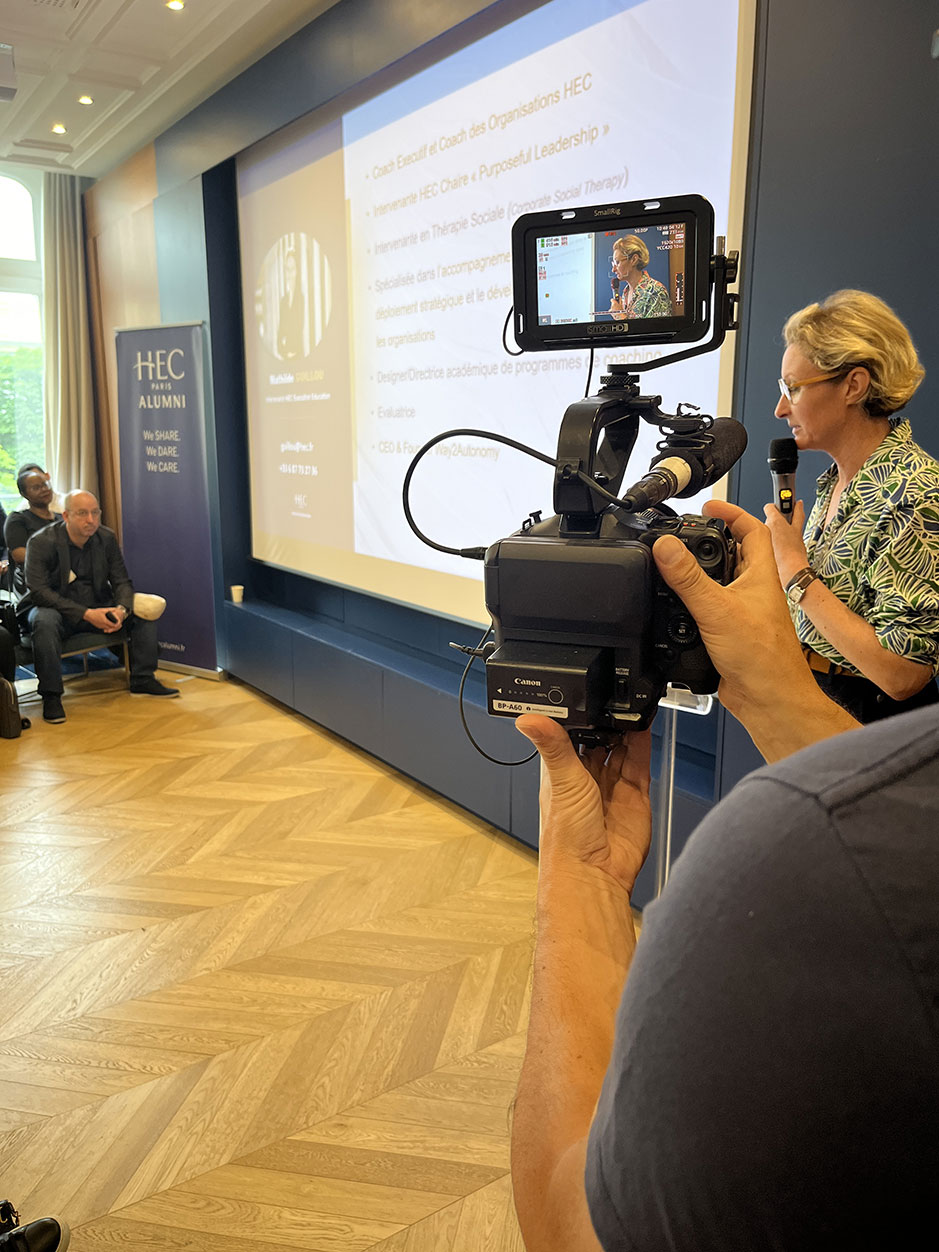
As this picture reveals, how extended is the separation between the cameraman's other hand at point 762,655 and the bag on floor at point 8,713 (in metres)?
4.24

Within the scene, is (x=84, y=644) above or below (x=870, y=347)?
below

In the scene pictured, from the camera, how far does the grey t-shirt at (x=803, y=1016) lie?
0.30 metres

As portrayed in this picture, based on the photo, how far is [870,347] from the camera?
5.44 feet

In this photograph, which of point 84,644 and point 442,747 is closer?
point 442,747

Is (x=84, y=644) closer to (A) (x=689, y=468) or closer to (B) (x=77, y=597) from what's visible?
(B) (x=77, y=597)

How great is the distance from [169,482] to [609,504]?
532cm

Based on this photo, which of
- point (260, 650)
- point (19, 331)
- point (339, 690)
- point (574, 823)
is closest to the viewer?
point (574, 823)

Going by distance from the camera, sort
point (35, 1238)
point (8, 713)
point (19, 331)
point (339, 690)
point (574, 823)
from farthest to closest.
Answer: point (19, 331), point (8, 713), point (339, 690), point (35, 1238), point (574, 823)

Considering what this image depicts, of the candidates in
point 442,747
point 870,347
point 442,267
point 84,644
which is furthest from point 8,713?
point 870,347

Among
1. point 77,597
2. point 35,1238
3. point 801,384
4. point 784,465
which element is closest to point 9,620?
point 77,597

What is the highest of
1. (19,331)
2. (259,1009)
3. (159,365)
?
(19,331)

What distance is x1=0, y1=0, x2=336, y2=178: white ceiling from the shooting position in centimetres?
423

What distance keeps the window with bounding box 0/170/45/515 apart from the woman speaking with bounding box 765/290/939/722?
23.4 feet

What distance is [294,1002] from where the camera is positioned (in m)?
2.35
